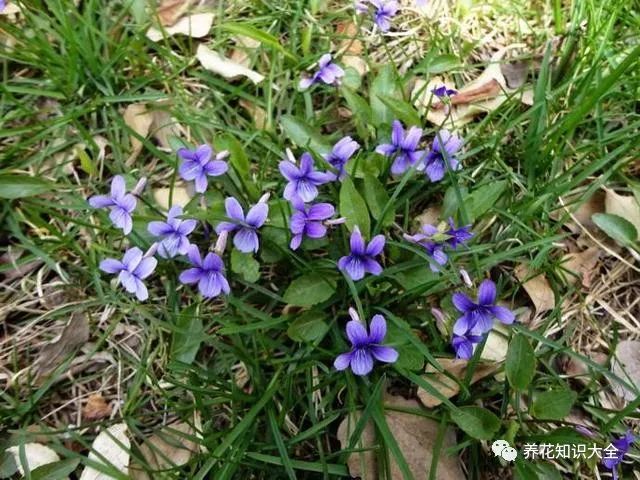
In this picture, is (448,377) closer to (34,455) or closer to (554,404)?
(554,404)

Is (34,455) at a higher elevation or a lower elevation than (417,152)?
lower

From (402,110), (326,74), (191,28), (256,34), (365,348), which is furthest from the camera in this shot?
(191,28)

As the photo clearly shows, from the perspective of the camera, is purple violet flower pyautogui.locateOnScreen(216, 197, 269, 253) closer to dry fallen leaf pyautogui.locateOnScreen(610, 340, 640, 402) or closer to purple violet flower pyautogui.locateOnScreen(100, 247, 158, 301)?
purple violet flower pyautogui.locateOnScreen(100, 247, 158, 301)

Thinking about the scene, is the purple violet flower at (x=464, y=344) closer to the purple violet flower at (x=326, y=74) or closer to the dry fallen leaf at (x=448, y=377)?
the dry fallen leaf at (x=448, y=377)

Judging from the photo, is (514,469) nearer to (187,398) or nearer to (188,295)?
(187,398)

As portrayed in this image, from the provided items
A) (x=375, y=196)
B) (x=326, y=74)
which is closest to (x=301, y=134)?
(x=326, y=74)

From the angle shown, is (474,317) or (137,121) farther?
(137,121)

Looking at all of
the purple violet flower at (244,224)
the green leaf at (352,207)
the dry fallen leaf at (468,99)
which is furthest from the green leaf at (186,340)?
the dry fallen leaf at (468,99)
